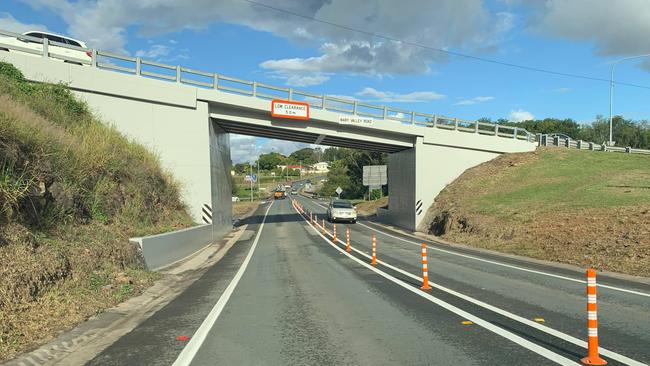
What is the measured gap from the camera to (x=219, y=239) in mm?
25922

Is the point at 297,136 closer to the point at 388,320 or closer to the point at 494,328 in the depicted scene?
the point at 388,320

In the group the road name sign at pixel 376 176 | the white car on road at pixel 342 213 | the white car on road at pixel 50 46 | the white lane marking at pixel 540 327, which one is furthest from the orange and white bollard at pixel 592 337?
the road name sign at pixel 376 176

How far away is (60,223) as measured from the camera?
34.7 feet

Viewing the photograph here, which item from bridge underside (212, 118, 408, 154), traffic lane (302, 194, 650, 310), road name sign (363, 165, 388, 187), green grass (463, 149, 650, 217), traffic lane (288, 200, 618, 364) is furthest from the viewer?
road name sign (363, 165, 388, 187)

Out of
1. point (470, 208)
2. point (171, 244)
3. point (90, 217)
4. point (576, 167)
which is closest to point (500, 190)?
point (470, 208)

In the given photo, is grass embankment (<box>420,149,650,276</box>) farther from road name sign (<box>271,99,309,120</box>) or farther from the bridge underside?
road name sign (<box>271,99,309,120</box>)

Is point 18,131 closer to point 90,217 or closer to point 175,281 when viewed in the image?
point 90,217

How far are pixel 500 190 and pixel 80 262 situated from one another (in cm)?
2553

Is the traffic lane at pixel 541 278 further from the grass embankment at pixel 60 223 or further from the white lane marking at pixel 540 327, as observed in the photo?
the grass embankment at pixel 60 223

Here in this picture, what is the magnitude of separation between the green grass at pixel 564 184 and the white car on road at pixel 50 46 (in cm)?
2120

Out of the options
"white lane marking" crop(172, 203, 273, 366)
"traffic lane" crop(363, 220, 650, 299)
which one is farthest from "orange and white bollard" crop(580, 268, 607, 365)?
"traffic lane" crop(363, 220, 650, 299)

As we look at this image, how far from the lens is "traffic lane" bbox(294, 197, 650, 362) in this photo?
250 inches

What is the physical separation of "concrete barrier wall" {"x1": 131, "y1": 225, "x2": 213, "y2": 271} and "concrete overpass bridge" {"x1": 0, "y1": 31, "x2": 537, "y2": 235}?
4.91m

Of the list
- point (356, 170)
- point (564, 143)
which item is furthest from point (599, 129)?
point (564, 143)
